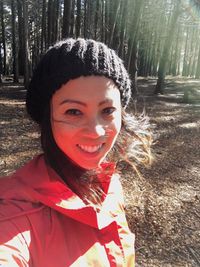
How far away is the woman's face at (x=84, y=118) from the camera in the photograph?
4.95 ft

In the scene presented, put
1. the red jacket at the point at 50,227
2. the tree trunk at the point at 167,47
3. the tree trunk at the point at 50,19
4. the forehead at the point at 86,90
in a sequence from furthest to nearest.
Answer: the tree trunk at the point at 50,19, the tree trunk at the point at 167,47, the forehead at the point at 86,90, the red jacket at the point at 50,227

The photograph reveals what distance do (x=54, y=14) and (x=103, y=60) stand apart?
81.1ft

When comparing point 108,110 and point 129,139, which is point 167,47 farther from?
point 108,110

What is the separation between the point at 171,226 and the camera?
5141mm

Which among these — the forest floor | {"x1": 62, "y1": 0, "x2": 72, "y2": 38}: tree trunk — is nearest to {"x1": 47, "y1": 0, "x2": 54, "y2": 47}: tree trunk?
{"x1": 62, "y1": 0, "x2": 72, "y2": 38}: tree trunk

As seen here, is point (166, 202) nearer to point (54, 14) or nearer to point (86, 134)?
point (86, 134)

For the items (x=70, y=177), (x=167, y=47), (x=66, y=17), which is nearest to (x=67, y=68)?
(x=70, y=177)

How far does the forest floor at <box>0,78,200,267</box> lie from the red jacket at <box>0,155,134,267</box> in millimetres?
2044

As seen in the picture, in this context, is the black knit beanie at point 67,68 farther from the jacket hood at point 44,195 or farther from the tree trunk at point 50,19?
the tree trunk at point 50,19

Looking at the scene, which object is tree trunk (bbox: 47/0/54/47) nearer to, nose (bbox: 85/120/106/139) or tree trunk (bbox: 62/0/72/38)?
tree trunk (bbox: 62/0/72/38)

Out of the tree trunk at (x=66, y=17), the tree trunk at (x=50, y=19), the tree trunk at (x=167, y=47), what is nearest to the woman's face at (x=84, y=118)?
the tree trunk at (x=66, y=17)

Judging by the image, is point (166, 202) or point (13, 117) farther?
point (13, 117)

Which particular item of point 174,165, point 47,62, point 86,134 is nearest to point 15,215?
point 86,134

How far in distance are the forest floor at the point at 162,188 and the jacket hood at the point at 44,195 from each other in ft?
6.69
